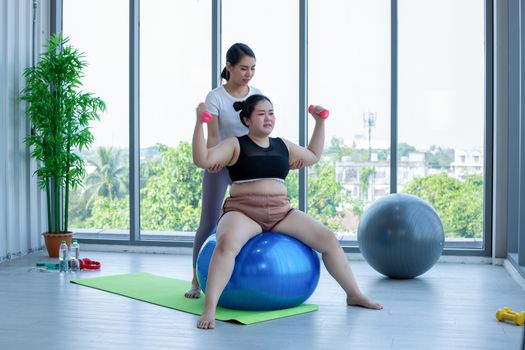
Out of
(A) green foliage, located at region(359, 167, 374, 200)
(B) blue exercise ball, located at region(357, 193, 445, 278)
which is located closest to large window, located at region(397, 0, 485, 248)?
(A) green foliage, located at region(359, 167, 374, 200)

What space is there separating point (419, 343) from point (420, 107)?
2.87m

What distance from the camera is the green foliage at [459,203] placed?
18.9ft

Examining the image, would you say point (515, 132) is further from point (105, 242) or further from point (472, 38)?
point (105, 242)

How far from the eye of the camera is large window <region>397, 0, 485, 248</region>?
5746mm

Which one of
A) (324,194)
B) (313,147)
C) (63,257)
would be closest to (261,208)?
(313,147)

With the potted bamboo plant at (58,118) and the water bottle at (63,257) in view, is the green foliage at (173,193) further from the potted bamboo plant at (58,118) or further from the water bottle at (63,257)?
the water bottle at (63,257)

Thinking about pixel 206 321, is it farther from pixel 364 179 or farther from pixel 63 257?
pixel 364 179

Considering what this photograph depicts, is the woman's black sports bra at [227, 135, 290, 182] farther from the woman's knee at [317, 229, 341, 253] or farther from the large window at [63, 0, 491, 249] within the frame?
the large window at [63, 0, 491, 249]

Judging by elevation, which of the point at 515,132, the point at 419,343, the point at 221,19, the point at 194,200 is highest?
the point at 221,19

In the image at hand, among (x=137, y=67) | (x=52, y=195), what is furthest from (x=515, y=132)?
(x=52, y=195)

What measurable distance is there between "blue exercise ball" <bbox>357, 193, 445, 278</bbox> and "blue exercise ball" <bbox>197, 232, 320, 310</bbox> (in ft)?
3.11

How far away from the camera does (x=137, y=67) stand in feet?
21.0

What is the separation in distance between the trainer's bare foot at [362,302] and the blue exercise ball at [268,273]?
263 mm

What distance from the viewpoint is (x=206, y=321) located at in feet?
11.8
